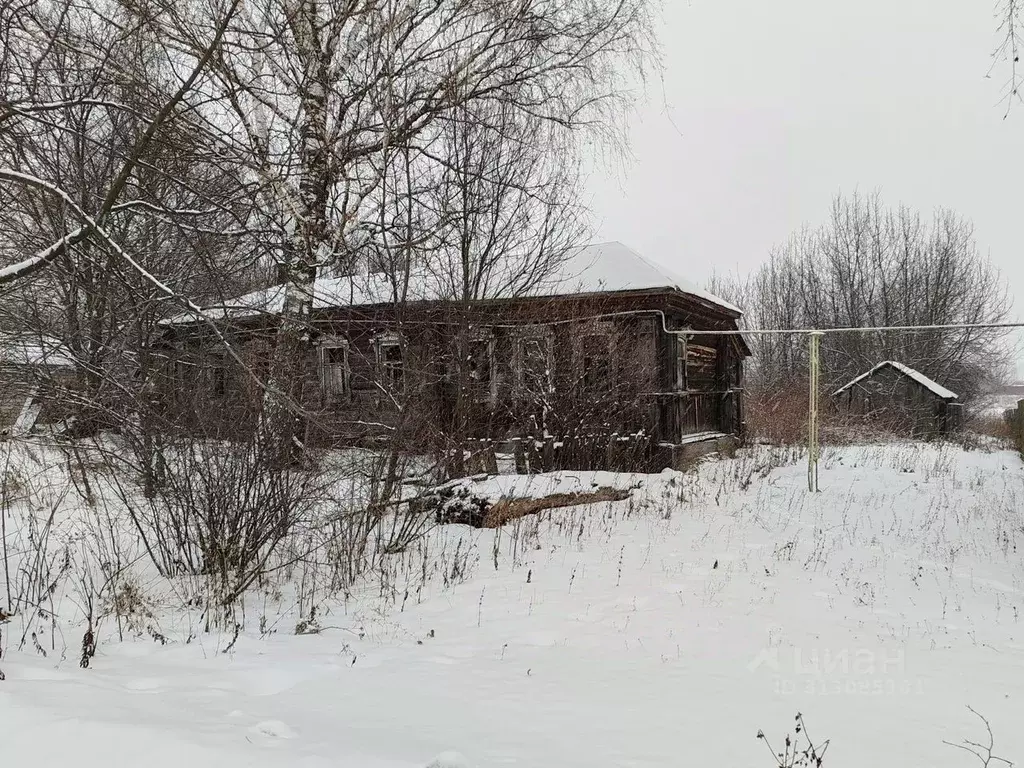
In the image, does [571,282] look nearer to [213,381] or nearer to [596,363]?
[596,363]

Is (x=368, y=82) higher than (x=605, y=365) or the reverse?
higher

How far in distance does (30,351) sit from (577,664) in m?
6.47

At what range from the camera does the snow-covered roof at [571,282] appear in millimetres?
9133

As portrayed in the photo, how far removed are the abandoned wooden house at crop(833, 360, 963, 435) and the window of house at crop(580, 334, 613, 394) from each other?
12.5m

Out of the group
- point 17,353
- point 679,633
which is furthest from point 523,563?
point 17,353

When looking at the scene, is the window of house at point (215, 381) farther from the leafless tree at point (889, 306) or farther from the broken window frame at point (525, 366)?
the leafless tree at point (889, 306)

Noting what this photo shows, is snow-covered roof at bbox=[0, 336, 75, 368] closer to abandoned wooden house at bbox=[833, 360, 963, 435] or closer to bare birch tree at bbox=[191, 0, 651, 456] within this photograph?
bare birch tree at bbox=[191, 0, 651, 456]

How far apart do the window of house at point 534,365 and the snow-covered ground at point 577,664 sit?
291 cm

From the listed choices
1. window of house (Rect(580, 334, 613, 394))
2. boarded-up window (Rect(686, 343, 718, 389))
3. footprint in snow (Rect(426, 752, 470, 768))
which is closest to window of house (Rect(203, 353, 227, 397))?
footprint in snow (Rect(426, 752, 470, 768))

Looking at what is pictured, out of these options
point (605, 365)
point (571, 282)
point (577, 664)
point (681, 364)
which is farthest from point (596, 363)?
point (577, 664)

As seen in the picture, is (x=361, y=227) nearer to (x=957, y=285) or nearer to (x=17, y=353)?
(x=17, y=353)

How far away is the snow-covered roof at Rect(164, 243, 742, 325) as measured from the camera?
360 inches

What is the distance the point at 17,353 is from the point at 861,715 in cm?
785

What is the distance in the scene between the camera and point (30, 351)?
22.5 ft
